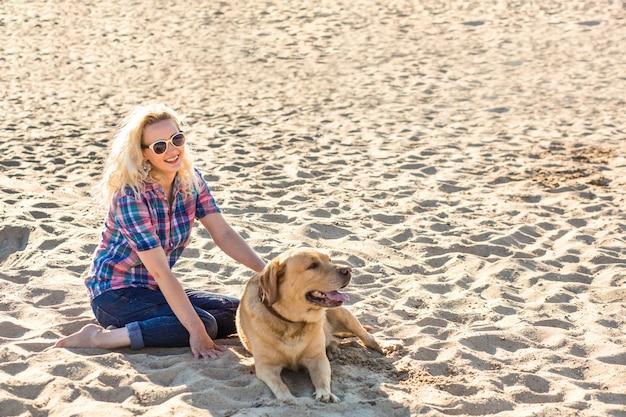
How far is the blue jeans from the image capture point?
4711 mm

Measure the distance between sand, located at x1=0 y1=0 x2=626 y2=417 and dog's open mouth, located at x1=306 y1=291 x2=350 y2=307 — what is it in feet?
1.49

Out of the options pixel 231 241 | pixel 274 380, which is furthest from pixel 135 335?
pixel 274 380

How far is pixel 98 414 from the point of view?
3.93 m

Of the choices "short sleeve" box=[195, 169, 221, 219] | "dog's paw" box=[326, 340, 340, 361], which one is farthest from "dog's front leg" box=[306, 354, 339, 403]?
"short sleeve" box=[195, 169, 221, 219]

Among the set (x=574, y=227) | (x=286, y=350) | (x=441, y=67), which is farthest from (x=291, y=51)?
(x=286, y=350)

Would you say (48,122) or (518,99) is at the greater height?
(48,122)

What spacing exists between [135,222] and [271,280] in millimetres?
866

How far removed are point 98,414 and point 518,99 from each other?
8.88 m

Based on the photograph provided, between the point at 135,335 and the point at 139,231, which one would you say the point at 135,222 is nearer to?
the point at 139,231

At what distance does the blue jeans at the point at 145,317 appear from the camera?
4711 millimetres

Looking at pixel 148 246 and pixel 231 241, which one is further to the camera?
pixel 231 241

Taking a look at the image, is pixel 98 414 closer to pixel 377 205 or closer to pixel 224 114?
pixel 377 205

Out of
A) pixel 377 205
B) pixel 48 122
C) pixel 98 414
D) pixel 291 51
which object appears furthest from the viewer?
pixel 291 51

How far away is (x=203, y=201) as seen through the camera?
5043 millimetres
